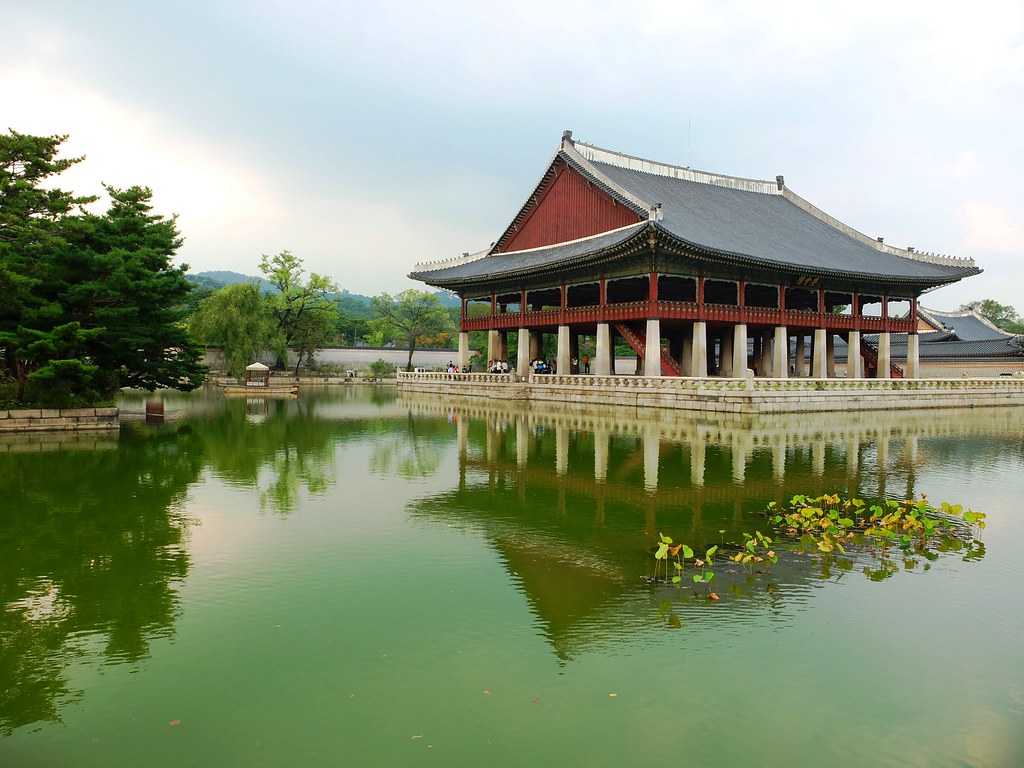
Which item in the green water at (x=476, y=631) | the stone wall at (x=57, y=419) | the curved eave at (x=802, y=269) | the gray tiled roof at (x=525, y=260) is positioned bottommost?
the green water at (x=476, y=631)

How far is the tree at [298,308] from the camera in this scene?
221 ft

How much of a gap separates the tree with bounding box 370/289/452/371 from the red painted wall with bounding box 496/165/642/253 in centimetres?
3122

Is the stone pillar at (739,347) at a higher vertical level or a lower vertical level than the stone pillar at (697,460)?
higher

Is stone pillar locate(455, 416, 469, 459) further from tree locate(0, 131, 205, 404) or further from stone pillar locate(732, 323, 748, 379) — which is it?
stone pillar locate(732, 323, 748, 379)

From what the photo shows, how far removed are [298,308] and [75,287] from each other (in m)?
44.5

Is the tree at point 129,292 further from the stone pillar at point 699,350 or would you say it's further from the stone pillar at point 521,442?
the stone pillar at point 699,350

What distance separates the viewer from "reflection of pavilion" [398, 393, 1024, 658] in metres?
8.41

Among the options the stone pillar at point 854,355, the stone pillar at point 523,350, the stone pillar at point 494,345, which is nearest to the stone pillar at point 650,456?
the stone pillar at point 523,350

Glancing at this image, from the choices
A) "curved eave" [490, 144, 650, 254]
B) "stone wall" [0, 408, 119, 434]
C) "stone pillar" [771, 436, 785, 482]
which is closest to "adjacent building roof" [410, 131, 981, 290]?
"curved eave" [490, 144, 650, 254]

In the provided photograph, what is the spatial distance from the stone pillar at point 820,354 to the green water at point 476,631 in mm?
33264

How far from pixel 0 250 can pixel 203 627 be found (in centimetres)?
2192

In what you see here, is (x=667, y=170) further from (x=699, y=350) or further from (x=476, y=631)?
(x=476, y=631)

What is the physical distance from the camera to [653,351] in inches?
1470

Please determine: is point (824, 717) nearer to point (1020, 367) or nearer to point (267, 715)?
point (267, 715)
